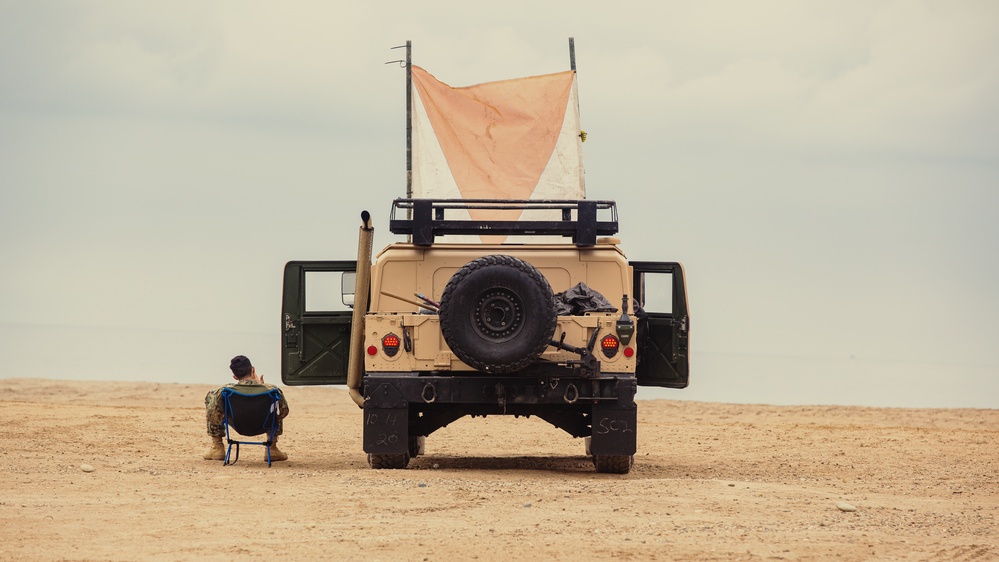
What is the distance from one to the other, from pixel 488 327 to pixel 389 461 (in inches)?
69.1

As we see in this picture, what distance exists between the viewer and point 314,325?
44.3 ft

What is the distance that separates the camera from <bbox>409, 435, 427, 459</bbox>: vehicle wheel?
529 inches

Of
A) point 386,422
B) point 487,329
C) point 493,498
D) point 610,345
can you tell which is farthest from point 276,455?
point 493,498

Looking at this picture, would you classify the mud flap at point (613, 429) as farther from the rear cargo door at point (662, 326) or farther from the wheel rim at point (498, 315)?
the rear cargo door at point (662, 326)

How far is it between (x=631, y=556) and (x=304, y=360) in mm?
6265

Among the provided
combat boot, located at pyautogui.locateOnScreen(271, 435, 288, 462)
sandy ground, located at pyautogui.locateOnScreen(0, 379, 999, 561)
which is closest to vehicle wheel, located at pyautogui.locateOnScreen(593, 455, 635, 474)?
sandy ground, located at pyautogui.locateOnScreen(0, 379, 999, 561)

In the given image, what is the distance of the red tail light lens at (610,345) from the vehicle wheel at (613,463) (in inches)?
38.9

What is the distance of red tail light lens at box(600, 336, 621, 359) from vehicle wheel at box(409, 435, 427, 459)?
2.25 metres

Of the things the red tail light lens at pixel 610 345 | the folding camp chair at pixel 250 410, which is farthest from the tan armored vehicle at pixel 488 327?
the folding camp chair at pixel 250 410

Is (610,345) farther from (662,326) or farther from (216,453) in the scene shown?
(216,453)

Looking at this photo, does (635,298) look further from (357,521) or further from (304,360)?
(357,521)

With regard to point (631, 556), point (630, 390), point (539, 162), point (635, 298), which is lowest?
point (631, 556)

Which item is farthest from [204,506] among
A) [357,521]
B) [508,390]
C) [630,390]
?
[630,390]

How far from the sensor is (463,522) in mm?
9031
